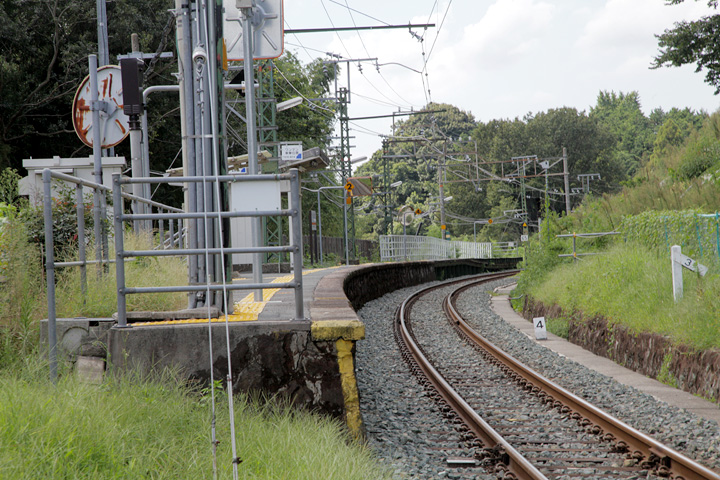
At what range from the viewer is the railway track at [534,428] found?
211 inches

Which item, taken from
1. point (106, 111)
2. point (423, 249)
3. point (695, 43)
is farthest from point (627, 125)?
point (106, 111)

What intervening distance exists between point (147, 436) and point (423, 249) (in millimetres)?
35295

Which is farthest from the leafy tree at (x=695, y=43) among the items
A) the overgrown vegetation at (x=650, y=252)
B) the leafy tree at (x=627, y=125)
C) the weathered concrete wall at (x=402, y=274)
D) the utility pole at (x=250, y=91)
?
the leafy tree at (x=627, y=125)

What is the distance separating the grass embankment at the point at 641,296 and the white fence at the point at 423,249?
17.9 metres

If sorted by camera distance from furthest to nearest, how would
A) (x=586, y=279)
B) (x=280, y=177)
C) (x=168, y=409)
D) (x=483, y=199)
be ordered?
(x=483, y=199) → (x=586, y=279) → (x=280, y=177) → (x=168, y=409)

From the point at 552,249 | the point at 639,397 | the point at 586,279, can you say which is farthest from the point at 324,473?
the point at 552,249

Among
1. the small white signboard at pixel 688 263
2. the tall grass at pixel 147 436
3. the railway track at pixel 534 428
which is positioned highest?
the small white signboard at pixel 688 263

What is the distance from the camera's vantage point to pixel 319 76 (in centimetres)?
5722

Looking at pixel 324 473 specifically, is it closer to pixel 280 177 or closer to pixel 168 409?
pixel 168 409

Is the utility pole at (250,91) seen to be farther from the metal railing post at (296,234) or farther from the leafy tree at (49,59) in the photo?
the leafy tree at (49,59)

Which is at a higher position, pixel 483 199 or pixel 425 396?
pixel 483 199

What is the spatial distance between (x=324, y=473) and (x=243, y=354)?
1752 mm

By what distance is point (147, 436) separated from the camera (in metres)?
4.50

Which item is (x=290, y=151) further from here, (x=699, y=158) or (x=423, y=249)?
(x=423, y=249)
